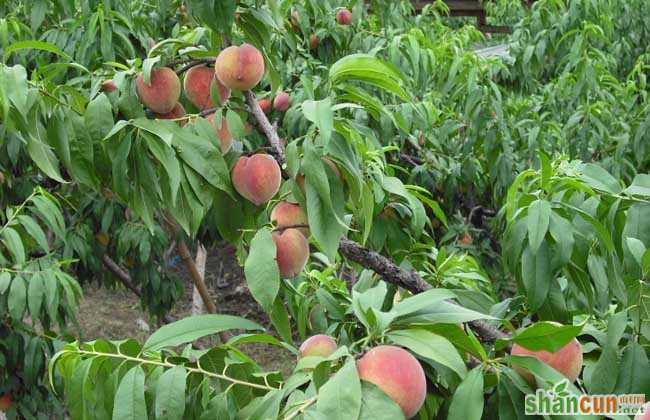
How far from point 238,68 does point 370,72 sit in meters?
0.16

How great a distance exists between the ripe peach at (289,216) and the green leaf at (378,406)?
0.40 meters

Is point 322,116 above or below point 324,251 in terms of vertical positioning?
above

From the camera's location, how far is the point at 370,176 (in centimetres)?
106

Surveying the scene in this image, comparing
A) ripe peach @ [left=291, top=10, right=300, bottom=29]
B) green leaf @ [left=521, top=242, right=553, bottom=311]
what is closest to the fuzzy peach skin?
green leaf @ [left=521, top=242, right=553, bottom=311]

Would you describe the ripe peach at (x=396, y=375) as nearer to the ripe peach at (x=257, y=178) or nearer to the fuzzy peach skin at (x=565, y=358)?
the fuzzy peach skin at (x=565, y=358)

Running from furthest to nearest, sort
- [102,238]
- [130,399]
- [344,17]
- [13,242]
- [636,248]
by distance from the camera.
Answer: [102,238]
[344,17]
[13,242]
[636,248]
[130,399]

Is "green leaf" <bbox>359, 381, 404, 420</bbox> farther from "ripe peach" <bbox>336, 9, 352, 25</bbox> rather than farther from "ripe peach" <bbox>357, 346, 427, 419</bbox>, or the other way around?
"ripe peach" <bbox>336, 9, 352, 25</bbox>

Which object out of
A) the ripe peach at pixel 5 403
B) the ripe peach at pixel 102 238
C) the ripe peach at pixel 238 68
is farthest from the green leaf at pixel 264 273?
the ripe peach at pixel 102 238

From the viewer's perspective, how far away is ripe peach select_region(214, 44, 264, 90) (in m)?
0.92

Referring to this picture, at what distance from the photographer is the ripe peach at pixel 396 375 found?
57 cm

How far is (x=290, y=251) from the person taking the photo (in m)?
0.87

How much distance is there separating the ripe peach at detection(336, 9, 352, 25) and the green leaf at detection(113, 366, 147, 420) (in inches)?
80.6

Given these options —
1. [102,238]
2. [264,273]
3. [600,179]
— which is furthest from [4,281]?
[600,179]

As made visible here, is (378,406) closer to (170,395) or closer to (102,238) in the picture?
(170,395)
